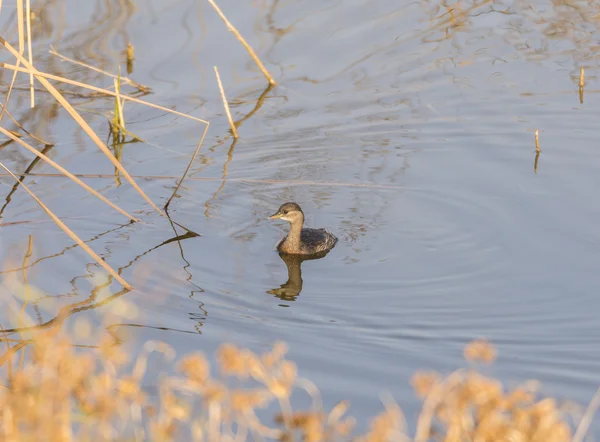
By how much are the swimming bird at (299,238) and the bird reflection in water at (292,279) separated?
0.18ft

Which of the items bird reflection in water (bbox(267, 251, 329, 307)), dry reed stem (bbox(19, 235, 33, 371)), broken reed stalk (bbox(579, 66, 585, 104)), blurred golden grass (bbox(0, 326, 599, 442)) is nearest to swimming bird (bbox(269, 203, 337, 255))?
bird reflection in water (bbox(267, 251, 329, 307))

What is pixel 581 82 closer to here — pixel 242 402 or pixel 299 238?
pixel 299 238

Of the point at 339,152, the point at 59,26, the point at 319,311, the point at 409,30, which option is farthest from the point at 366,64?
the point at 319,311

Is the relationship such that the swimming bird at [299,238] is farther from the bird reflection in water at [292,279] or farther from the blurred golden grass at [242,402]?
the blurred golden grass at [242,402]

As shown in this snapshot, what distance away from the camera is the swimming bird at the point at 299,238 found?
911 centimetres

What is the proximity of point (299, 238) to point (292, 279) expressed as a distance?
2.41ft

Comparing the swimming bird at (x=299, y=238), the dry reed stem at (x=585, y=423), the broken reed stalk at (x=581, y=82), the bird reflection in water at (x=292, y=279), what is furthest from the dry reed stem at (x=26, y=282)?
the broken reed stalk at (x=581, y=82)

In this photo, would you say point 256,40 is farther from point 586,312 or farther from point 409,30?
point 586,312

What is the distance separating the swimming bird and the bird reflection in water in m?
0.05

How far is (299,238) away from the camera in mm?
9133

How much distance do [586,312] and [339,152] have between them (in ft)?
13.2

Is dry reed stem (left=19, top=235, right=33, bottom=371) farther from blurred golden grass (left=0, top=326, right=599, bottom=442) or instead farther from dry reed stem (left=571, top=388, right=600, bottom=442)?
dry reed stem (left=571, top=388, right=600, bottom=442)

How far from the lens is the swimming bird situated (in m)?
9.11

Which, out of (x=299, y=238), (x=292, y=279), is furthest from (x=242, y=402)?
(x=299, y=238)
